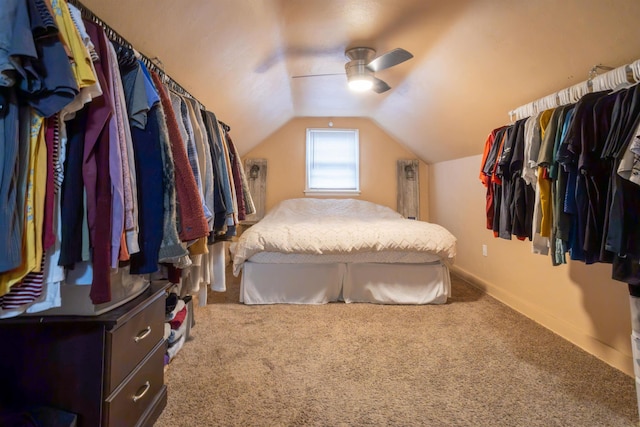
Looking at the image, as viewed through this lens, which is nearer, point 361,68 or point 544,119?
point 544,119

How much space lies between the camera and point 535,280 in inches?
94.3

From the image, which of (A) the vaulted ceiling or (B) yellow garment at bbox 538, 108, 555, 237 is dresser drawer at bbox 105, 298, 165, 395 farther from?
(B) yellow garment at bbox 538, 108, 555, 237

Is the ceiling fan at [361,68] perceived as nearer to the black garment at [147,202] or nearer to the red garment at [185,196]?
the red garment at [185,196]

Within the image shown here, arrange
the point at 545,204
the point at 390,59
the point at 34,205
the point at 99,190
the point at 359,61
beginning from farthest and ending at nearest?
the point at 359,61 → the point at 390,59 → the point at 545,204 → the point at 99,190 → the point at 34,205

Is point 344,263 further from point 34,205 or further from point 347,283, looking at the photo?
point 34,205

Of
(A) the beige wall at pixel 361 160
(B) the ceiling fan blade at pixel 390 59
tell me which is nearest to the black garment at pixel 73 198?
(B) the ceiling fan blade at pixel 390 59

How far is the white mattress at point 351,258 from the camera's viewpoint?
2.67m

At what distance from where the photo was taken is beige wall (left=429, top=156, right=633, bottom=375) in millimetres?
1766

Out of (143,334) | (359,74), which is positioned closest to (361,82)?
(359,74)

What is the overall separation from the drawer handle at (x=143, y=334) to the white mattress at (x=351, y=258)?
141 centimetres

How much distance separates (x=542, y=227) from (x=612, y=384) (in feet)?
3.00

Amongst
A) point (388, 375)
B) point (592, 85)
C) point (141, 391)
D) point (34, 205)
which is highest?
point (592, 85)

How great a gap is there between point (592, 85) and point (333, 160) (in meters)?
3.35

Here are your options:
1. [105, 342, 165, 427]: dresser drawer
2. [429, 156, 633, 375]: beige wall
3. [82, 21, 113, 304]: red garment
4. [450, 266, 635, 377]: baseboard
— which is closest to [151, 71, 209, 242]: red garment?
[82, 21, 113, 304]: red garment
